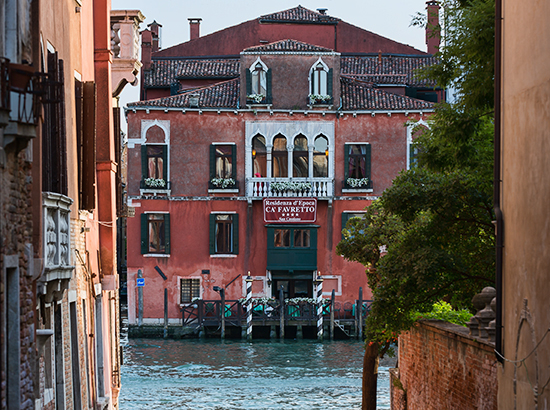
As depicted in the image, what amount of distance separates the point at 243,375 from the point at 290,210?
26.8 ft

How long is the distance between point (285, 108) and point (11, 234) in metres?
23.9

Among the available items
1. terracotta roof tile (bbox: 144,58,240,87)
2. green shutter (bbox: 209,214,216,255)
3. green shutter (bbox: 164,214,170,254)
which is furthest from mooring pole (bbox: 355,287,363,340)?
terracotta roof tile (bbox: 144,58,240,87)

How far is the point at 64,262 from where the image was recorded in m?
8.95


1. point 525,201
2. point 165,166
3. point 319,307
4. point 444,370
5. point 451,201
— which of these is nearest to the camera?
point 525,201

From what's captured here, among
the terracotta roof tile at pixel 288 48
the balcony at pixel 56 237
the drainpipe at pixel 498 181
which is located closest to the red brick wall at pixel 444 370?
the drainpipe at pixel 498 181

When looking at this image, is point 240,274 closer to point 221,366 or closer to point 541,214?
point 221,366

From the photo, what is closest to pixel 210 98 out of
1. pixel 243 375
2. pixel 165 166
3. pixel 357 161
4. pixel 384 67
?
pixel 165 166

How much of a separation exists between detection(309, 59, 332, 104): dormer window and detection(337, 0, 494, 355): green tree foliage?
18454 mm

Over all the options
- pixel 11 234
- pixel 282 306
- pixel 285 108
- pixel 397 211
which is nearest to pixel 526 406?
pixel 397 211

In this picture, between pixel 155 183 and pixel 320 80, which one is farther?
pixel 320 80

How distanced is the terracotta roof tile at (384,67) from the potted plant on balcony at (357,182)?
500 centimetres

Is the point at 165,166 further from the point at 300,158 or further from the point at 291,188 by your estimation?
the point at 300,158

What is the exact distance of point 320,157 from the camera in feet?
98.8

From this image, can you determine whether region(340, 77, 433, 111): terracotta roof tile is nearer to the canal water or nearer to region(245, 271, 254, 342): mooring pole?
region(245, 271, 254, 342): mooring pole
